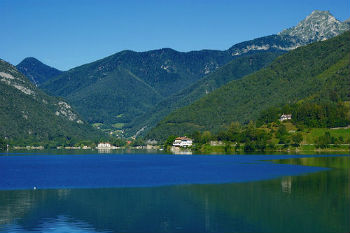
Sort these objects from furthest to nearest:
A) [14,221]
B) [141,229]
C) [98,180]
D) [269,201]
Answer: [98,180] < [269,201] < [14,221] < [141,229]

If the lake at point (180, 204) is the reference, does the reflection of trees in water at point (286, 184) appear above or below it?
above

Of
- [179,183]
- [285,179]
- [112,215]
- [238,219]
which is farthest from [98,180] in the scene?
[238,219]

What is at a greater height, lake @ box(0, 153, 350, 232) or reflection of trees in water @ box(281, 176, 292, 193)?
reflection of trees in water @ box(281, 176, 292, 193)

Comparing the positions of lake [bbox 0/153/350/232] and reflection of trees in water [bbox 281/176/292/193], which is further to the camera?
reflection of trees in water [bbox 281/176/292/193]

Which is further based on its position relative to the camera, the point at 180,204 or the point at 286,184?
the point at 286,184

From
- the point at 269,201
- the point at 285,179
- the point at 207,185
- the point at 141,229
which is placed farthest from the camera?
the point at 285,179

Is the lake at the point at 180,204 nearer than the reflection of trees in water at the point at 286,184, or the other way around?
the lake at the point at 180,204

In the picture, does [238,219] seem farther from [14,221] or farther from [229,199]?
[14,221]

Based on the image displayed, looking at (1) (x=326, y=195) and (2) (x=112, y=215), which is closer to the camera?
(2) (x=112, y=215)

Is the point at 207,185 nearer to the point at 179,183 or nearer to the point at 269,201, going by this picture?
the point at 179,183

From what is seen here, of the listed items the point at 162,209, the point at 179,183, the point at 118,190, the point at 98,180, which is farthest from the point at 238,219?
the point at 98,180

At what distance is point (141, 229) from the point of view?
164 ft

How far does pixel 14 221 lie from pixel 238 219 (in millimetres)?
23181

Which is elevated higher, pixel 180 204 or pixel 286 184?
pixel 286 184
